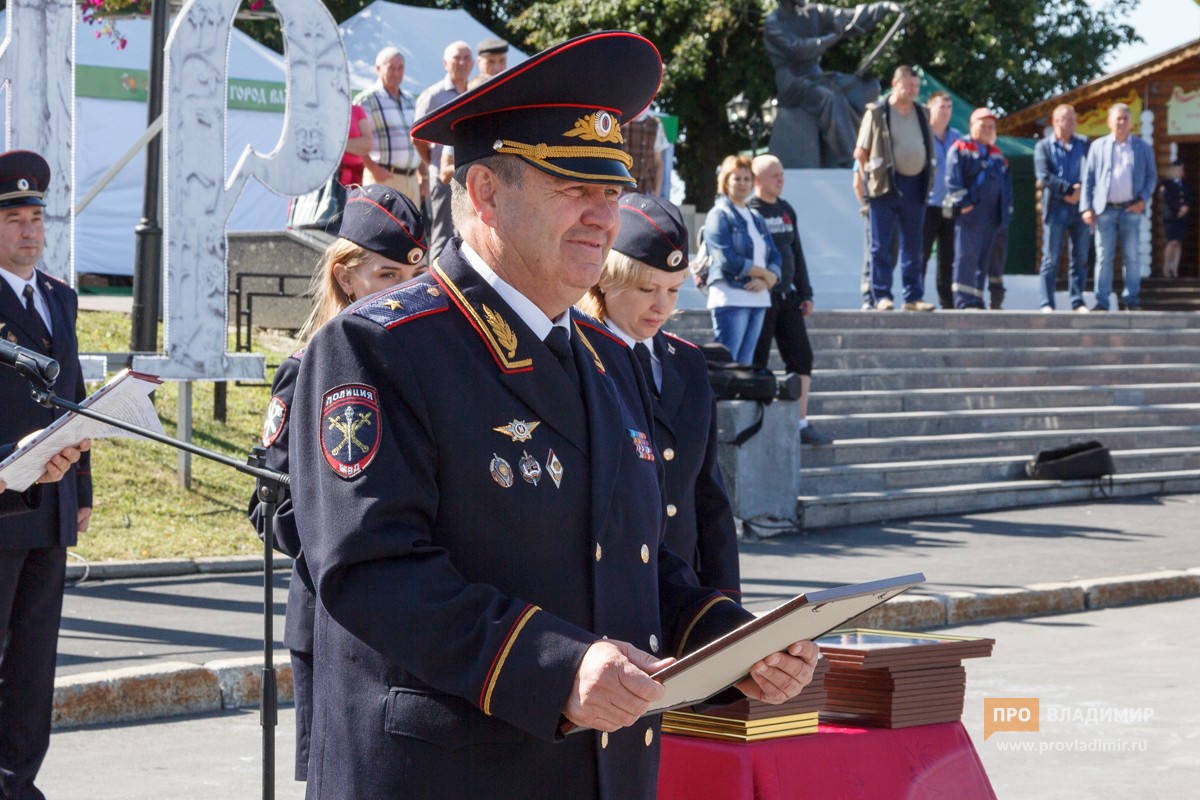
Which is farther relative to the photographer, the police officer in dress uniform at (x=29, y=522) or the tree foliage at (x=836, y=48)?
the tree foliage at (x=836, y=48)

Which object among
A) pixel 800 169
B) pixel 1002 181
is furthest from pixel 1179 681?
pixel 800 169

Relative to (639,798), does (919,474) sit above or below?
below

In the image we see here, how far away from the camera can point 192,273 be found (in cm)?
1116

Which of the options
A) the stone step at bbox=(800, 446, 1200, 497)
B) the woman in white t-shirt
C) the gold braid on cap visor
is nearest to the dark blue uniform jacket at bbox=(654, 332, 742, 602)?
the gold braid on cap visor

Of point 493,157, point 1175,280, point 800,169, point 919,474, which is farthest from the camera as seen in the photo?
point 1175,280

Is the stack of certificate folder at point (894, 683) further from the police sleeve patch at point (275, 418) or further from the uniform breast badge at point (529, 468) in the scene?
the uniform breast badge at point (529, 468)

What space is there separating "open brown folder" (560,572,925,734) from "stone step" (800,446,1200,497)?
10263 millimetres

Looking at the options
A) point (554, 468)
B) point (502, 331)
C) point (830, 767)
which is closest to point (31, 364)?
point (502, 331)

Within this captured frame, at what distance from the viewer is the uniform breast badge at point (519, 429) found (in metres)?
2.57

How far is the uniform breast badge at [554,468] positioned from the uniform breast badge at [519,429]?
0.04m

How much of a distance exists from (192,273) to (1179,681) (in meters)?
6.85

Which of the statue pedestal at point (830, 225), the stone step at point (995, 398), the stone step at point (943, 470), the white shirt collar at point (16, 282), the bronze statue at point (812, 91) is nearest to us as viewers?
the white shirt collar at point (16, 282)

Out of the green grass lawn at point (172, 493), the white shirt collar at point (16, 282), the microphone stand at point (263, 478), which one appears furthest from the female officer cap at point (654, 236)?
the green grass lawn at point (172, 493)

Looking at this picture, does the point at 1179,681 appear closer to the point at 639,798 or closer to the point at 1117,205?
the point at 639,798
